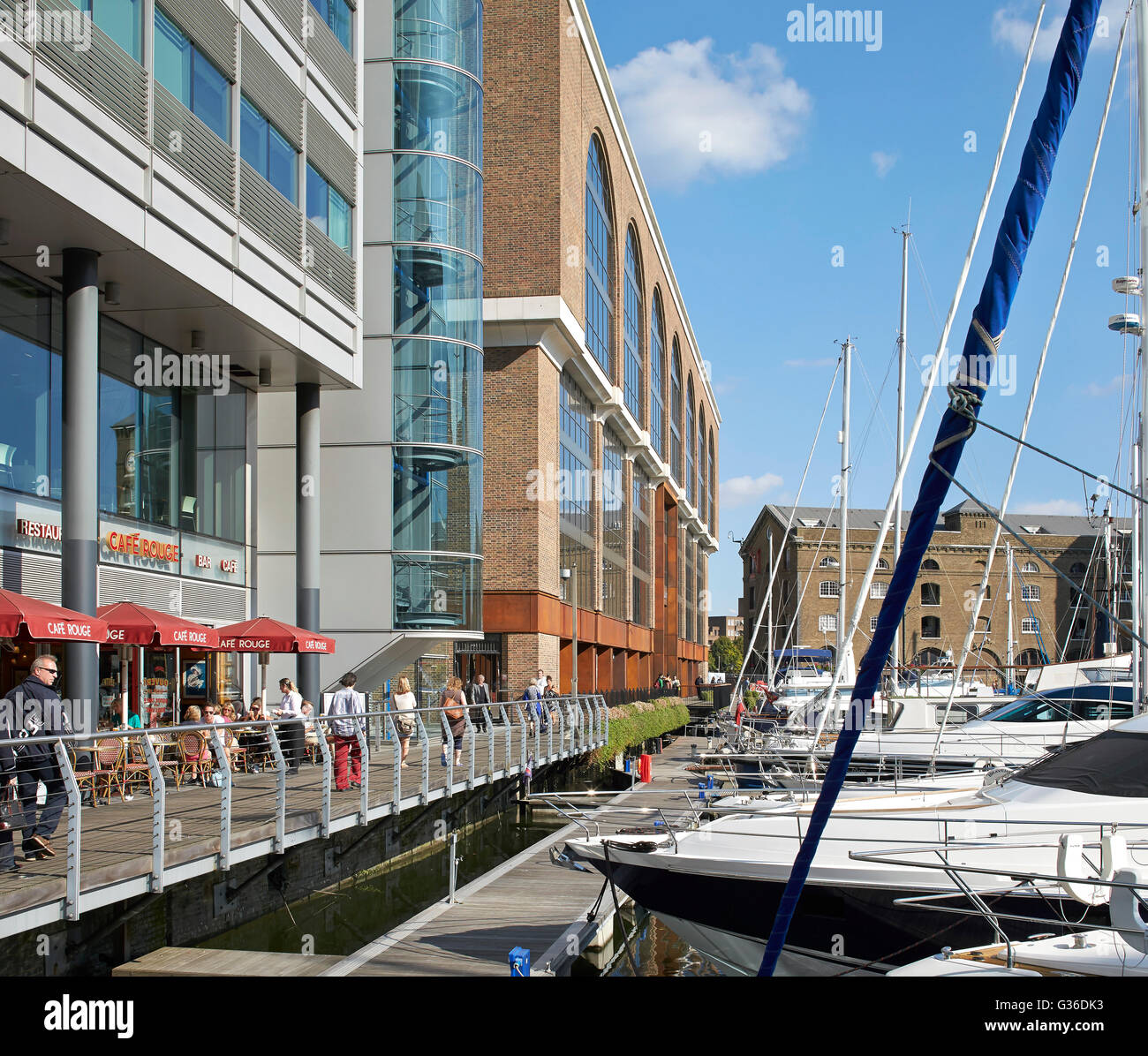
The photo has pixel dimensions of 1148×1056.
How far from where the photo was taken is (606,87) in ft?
156

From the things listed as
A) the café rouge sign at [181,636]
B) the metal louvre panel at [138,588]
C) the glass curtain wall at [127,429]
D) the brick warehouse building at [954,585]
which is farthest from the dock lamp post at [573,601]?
the brick warehouse building at [954,585]

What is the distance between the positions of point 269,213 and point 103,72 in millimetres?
5280

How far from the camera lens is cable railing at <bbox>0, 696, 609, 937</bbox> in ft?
29.8

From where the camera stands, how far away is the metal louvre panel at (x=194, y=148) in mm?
16812

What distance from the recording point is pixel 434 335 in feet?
90.1

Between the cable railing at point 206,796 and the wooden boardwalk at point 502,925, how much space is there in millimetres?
1497

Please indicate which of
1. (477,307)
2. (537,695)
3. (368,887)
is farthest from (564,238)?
(368,887)

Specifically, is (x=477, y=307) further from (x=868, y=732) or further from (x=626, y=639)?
(x=626, y=639)

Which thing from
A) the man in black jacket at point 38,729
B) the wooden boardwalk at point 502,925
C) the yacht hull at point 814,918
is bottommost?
the wooden boardwalk at point 502,925

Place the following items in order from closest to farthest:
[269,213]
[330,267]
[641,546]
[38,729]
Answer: [38,729], [269,213], [330,267], [641,546]

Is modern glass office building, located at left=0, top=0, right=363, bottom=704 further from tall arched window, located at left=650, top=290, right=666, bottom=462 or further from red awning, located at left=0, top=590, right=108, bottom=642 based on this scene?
tall arched window, located at left=650, top=290, right=666, bottom=462

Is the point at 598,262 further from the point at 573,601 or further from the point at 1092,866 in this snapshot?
the point at 1092,866

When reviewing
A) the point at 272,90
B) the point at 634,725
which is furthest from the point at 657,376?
the point at 272,90

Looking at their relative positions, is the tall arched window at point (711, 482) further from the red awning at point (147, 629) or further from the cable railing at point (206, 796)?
the red awning at point (147, 629)
